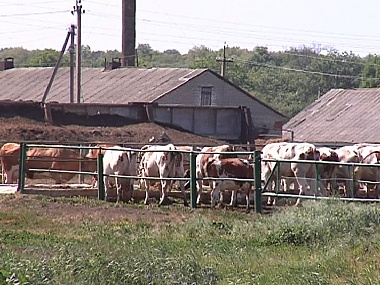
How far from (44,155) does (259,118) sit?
102ft

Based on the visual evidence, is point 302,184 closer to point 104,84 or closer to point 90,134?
point 90,134

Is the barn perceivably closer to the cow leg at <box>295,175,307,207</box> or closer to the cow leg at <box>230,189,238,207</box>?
the cow leg at <box>295,175,307,207</box>

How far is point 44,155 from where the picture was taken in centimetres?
2694

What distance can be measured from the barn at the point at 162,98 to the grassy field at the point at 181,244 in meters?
27.6

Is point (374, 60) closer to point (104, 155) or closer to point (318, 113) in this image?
point (318, 113)

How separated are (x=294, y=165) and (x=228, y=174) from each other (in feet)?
5.44

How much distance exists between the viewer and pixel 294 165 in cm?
2267

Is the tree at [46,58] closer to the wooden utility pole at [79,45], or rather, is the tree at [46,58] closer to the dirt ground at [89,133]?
the wooden utility pole at [79,45]

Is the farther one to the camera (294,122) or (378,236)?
(294,122)

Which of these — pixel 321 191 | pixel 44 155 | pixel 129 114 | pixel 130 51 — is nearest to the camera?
pixel 321 191

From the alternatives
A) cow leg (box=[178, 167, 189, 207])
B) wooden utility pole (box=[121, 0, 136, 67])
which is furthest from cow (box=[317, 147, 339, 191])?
wooden utility pole (box=[121, 0, 136, 67])

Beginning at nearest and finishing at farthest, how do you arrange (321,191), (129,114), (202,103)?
(321,191), (129,114), (202,103)

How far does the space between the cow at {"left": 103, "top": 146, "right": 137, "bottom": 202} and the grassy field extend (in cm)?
167

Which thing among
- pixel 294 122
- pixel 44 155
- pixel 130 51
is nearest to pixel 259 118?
pixel 294 122
